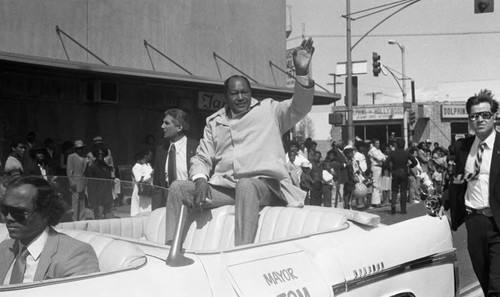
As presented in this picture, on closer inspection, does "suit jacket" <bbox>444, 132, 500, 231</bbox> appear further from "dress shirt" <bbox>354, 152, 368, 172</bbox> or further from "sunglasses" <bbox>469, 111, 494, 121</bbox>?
"dress shirt" <bbox>354, 152, 368, 172</bbox>

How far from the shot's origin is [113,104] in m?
14.4

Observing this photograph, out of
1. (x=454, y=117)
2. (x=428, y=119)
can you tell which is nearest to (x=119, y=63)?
(x=428, y=119)

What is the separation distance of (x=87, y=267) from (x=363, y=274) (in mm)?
1351

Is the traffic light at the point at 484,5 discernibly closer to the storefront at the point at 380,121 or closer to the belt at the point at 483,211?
the belt at the point at 483,211

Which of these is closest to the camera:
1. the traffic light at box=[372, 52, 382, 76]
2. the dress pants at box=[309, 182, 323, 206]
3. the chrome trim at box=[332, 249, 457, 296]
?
the chrome trim at box=[332, 249, 457, 296]

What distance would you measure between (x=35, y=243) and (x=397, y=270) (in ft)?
6.04

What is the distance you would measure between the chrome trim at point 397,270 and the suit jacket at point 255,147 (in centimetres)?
105

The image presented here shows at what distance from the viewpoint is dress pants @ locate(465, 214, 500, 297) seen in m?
4.17

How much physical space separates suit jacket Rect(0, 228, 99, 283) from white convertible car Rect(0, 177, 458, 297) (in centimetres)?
7

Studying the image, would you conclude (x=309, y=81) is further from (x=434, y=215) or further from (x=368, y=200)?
(x=368, y=200)

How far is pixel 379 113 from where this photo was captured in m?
43.2

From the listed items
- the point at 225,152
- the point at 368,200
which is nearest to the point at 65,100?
the point at 368,200

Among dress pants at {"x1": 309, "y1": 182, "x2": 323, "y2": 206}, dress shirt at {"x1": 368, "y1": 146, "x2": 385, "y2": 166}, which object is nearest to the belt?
dress pants at {"x1": 309, "y1": 182, "x2": 323, "y2": 206}

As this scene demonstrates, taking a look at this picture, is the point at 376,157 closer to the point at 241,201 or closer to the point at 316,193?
the point at 316,193
